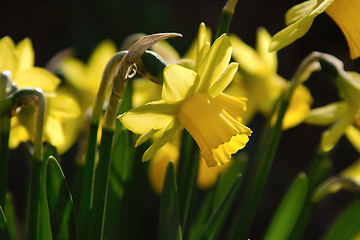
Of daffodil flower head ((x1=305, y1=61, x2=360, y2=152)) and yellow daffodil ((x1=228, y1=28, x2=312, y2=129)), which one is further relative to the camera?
yellow daffodil ((x1=228, y1=28, x2=312, y2=129))

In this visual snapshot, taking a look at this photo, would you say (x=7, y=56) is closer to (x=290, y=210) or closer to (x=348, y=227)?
(x=290, y=210)

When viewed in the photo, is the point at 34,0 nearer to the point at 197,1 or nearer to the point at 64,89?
the point at 197,1

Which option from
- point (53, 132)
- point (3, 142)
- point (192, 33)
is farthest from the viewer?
point (192, 33)

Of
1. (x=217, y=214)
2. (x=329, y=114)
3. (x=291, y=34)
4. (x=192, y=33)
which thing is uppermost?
(x=291, y=34)

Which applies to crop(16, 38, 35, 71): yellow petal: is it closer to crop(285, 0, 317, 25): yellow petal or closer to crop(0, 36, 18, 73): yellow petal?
crop(0, 36, 18, 73): yellow petal

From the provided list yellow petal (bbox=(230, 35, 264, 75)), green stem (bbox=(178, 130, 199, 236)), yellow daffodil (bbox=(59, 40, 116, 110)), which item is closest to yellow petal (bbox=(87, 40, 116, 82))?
yellow daffodil (bbox=(59, 40, 116, 110))

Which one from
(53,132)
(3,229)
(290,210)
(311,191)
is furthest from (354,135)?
(3,229)

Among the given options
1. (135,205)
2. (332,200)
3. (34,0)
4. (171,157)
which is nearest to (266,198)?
(332,200)
